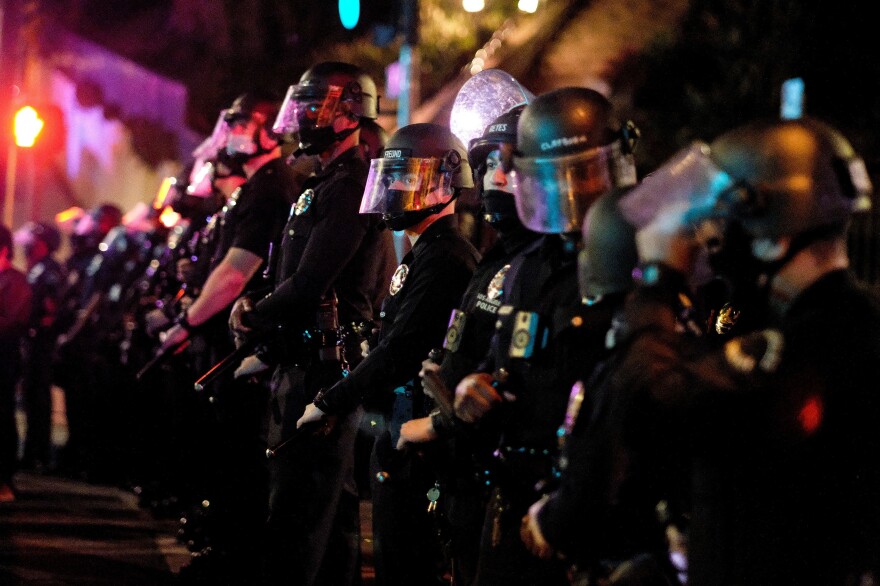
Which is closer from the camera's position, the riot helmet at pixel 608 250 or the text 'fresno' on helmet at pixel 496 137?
the riot helmet at pixel 608 250

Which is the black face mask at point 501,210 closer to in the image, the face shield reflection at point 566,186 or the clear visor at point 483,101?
the face shield reflection at point 566,186

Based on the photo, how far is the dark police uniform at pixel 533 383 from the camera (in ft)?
12.0

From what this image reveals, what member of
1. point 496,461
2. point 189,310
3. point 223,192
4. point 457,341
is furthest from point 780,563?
point 223,192

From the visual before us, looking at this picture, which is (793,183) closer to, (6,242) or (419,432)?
(419,432)

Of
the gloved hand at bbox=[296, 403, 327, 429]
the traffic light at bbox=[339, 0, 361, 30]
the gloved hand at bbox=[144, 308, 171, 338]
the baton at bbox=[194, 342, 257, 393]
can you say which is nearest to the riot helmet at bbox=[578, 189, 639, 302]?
the gloved hand at bbox=[296, 403, 327, 429]

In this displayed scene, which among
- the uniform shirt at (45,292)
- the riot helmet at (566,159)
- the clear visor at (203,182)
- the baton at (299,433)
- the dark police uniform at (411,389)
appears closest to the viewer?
the riot helmet at (566,159)

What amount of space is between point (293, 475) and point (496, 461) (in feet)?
6.92

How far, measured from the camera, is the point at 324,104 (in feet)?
20.7

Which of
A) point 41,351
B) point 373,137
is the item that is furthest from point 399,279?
point 41,351

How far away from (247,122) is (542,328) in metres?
4.47

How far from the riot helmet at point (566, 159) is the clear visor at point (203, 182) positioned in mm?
4661

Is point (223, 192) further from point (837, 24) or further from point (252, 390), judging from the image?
point (837, 24)

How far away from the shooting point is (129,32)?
20.2 m

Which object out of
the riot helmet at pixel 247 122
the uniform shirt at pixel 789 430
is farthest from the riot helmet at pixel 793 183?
the riot helmet at pixel 247 122
